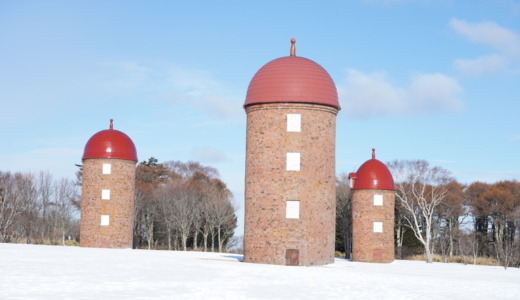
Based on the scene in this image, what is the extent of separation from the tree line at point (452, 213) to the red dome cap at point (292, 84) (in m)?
22.4

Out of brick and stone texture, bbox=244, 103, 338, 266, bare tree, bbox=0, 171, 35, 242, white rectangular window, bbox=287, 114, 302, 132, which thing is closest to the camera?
brick and stone texture, bbox=244, 103, 338, 266

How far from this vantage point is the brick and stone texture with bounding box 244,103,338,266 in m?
30.6

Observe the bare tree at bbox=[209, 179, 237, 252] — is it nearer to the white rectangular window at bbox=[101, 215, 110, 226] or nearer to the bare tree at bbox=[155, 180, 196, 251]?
the bare tree at bbox=[155, 180, 196, 251]

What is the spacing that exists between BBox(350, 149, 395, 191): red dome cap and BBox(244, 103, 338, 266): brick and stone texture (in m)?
10.2

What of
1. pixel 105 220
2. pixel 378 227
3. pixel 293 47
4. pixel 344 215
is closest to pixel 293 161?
pixel 293 47

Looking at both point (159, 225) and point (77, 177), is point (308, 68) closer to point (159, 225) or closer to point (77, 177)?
point (159, 225)

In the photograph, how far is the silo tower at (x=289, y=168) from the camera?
100 feet

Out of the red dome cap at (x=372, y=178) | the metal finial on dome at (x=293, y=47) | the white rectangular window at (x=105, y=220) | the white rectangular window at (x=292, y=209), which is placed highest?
the metal finial on dome at (x=293, y=47)

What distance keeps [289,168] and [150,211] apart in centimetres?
3442

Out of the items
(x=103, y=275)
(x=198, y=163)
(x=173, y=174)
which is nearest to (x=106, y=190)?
(x=103, y=275)

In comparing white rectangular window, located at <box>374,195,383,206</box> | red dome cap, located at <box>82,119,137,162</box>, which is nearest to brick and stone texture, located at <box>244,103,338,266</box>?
white rectangular window, located at <box>374,195,383,206</box>

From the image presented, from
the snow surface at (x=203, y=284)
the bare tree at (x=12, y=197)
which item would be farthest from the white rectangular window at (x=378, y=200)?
the bare tree at (x=12, y=197)

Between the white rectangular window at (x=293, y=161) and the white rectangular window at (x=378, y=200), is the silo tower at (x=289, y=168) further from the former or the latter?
the white rectangular window at (x=378, y=200)

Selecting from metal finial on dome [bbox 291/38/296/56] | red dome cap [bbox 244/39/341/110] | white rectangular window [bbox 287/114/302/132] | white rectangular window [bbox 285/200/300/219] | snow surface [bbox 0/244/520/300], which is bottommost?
snow surface [bbox 0/244/520/300]
